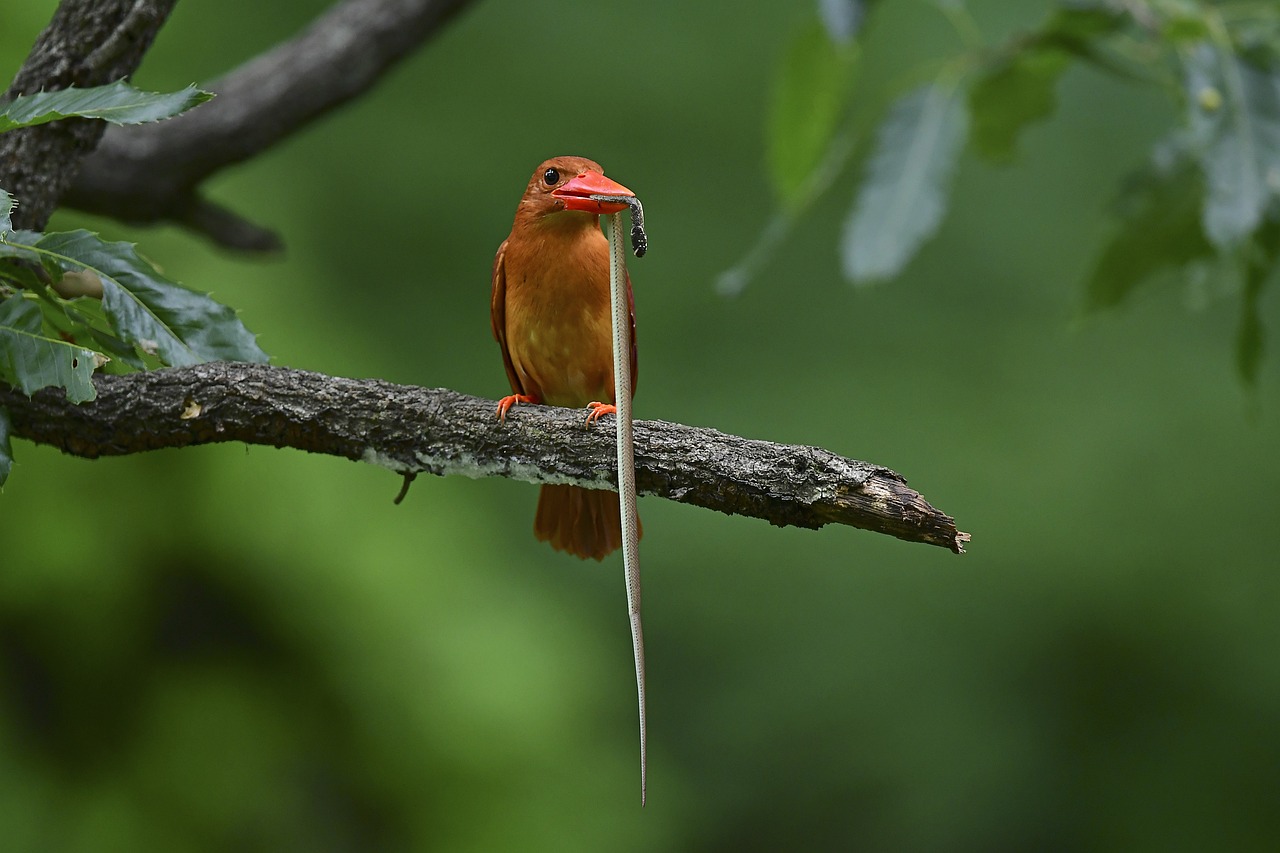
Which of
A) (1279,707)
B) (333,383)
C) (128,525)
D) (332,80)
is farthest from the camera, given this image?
(1279,707)

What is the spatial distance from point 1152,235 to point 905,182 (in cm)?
50

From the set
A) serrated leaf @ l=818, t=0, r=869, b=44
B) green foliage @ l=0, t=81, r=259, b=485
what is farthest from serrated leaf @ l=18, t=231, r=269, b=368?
serrated leaf @ l=818, t=0, r=869, b=44

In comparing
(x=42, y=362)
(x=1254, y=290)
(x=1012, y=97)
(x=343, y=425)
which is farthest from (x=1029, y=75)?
(x=42, y=362)

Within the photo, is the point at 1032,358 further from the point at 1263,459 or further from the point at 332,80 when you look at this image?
the point at 332,80

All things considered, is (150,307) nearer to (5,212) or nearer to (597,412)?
(5,212)

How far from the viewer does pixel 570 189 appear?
199cm

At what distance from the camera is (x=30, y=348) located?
66.2 inches

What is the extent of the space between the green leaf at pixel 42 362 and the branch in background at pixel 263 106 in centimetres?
128

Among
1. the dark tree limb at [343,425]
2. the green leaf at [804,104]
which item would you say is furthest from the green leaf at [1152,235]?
the dark tree limb at [343,425]

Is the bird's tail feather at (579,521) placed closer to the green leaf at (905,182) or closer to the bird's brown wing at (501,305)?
the bird's brown wing at (501,305)

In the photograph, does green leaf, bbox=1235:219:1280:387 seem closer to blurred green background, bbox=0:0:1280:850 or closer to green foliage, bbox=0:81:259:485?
green foliage, bbox=0:81:259:485

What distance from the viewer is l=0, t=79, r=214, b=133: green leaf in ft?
4.99

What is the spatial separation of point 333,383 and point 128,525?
2.53 metres

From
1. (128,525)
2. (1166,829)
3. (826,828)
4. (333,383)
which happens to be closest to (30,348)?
(333,383)
